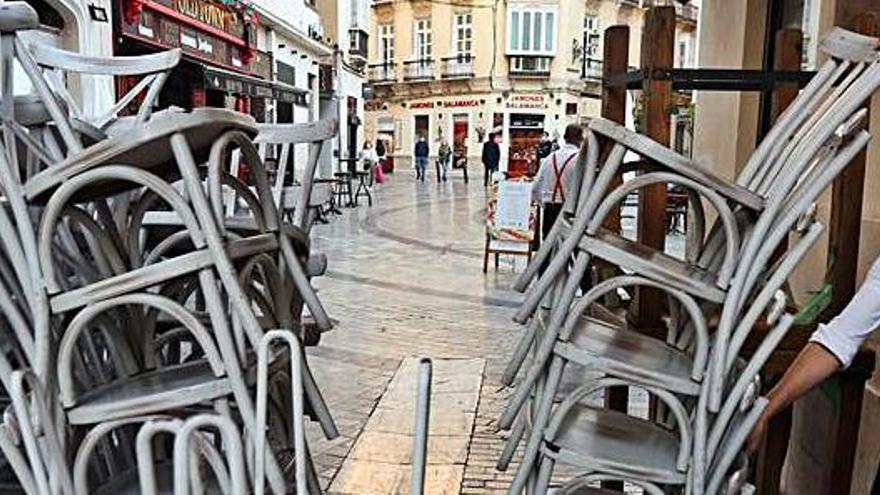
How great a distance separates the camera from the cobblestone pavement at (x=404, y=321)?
390cm

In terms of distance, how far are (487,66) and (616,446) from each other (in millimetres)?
37393

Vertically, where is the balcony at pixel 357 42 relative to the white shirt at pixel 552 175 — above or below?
above

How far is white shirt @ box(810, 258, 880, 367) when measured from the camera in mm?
1541

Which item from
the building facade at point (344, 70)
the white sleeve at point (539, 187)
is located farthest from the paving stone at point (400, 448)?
the building facade at point (344, 70)

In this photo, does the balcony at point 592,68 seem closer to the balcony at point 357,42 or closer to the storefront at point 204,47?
the balcony at point 357,42

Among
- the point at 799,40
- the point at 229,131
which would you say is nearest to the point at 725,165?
the point at 799,40

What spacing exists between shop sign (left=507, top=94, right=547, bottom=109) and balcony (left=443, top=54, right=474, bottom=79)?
7.24 ft

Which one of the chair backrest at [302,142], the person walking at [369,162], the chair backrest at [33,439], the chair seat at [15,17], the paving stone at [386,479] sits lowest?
the paving stone at [386,479]

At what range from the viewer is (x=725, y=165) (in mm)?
4754

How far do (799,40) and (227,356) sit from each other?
7.18ft

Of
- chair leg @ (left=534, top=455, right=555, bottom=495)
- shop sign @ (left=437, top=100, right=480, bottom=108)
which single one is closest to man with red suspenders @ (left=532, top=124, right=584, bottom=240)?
chair leg @ (left=534, top=455, right=555, bottom=495)

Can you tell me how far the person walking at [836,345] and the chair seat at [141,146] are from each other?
3.53 feet

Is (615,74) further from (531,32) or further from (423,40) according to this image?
(423,40)

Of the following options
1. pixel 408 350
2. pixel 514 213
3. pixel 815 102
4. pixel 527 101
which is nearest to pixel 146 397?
pixel 815 102
